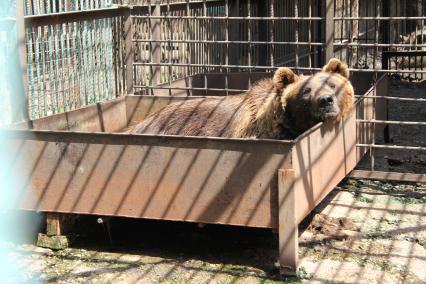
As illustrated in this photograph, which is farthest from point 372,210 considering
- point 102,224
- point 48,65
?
point 48,65

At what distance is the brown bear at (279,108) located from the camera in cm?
760

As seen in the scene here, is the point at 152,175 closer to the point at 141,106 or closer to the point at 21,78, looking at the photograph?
the point at 21,78

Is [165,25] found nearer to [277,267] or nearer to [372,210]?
[372,210]

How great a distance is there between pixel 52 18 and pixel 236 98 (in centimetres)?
257

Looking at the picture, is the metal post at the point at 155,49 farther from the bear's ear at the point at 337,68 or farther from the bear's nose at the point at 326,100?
the bear's nose at the point at 326,100

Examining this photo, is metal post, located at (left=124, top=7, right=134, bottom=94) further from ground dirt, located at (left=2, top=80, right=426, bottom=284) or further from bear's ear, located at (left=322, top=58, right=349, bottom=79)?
bear's ear, located at (left=322, top=58, right=349, bottom=79)

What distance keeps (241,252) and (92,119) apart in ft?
10.5

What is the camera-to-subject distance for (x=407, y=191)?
8.68 metres

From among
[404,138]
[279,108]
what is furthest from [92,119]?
[404,138]

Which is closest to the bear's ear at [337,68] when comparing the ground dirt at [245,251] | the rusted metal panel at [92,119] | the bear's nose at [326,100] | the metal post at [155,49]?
the bear's nose at [326,100]

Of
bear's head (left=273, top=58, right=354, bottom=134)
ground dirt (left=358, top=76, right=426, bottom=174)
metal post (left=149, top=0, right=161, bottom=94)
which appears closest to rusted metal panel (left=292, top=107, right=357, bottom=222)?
bear's head (left=273, top=58, right=354, bottom=134)

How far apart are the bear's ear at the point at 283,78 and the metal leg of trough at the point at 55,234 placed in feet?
8.83

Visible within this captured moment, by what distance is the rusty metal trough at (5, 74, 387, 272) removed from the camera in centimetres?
611

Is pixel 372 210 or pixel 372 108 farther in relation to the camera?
pixel 372 108
